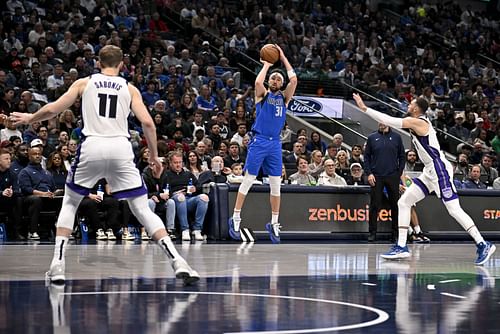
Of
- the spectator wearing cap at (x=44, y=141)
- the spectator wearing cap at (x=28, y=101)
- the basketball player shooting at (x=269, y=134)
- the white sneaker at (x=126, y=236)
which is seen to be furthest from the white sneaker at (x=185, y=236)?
the spectator wearing cap at (x=28, y=101)

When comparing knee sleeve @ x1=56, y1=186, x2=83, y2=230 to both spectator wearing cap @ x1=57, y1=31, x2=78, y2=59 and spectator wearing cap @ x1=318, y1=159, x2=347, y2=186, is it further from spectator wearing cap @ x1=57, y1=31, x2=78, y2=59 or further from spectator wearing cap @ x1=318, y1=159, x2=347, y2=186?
spectator wearing cap @ x1=57, y1=31, x2=78, y2=59

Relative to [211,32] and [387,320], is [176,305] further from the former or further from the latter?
[211,32]

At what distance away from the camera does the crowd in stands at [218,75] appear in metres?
14.8

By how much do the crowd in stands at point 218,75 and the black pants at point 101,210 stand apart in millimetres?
32

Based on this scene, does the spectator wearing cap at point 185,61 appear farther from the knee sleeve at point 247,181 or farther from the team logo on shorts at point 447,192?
the team logo on shorts at point 447,192


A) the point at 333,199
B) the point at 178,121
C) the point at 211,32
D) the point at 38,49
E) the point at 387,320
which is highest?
the point at 211,32

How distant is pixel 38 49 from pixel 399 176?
9.16 m

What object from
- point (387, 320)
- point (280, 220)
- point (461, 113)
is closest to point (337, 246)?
point (280, 220)

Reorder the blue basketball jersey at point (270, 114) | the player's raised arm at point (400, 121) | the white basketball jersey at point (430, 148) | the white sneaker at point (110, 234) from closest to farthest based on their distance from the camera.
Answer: the player's raised arm at point (400, 121)
the white basketball jersey at point (430, 148)
the blue basketball jersey at point (270, 114)
the white sneaker at point (110, 234)

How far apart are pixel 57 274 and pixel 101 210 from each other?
7173 millimetres

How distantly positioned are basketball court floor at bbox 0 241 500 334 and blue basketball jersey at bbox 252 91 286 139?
2.31 meters

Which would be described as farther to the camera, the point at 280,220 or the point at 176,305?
the point at 280,220

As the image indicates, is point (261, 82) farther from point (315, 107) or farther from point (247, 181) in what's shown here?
point (315, 107)

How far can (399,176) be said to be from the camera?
15.2 metres
